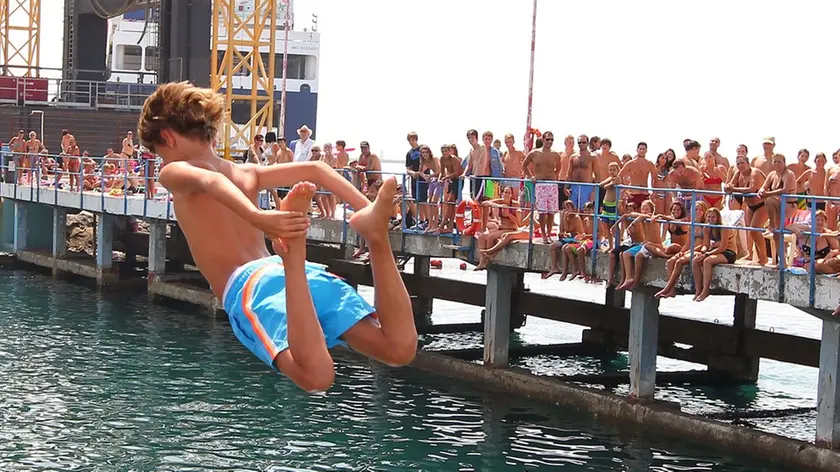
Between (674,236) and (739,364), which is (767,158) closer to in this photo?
(674,236)

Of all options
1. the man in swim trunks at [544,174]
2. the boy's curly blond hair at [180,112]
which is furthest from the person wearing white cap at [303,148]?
the boy's curly blond hair at [180,112]

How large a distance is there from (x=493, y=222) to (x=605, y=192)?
281cm

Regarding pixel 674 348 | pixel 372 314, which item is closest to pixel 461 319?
pixel 674 348

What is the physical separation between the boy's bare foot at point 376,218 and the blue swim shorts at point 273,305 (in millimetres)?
367

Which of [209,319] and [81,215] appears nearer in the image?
[209,319]

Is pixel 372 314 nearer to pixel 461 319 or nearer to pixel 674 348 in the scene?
pixel 674 348

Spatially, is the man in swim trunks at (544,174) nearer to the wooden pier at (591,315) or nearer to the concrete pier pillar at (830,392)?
the wooden pier at (591,315)

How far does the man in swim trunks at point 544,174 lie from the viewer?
1938cm

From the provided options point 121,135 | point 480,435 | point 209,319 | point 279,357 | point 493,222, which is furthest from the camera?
point 121,135

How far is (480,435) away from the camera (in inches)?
706

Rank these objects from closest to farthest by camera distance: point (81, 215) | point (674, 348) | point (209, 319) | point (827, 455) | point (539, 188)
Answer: point (827, 455)
point (539, 188)
point (674, 348)
point (209, 319)
point (81, 215)

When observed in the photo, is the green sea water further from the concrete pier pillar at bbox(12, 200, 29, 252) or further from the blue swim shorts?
the concrete pier pillar at bbox(12, 200, 29, 252)

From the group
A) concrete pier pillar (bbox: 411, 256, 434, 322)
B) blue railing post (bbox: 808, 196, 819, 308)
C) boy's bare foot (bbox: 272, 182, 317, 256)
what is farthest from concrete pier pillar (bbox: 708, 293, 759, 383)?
boy's bare foot (bbox: 272, 182, 317, 256)

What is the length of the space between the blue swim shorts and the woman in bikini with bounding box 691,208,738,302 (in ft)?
37.3
